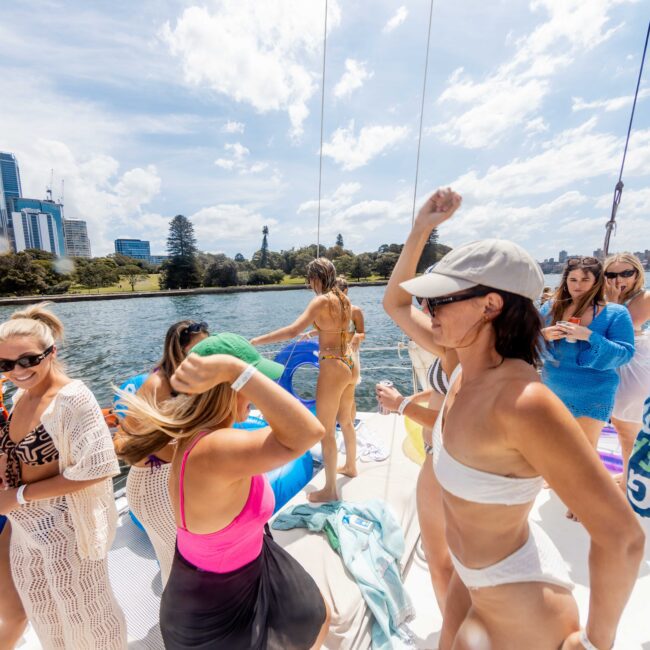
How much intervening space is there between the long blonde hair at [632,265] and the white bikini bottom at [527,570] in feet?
7.74

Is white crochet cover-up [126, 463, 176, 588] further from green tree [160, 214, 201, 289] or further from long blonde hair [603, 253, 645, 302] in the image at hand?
A: green tree [160, 214, 201, 289]

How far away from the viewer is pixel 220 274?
4722cm

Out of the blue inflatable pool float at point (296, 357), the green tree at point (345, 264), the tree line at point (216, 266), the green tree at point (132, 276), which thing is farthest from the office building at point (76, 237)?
the blue inflatable pool float at point (296, 357)

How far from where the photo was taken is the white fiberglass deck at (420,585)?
5.30 feet

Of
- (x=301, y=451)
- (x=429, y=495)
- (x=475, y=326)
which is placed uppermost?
(x=475, y=326)

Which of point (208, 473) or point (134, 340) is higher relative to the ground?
point (208, 473)

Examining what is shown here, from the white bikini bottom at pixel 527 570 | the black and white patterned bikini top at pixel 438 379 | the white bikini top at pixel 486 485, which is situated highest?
the white bikini top at pixel 486 485

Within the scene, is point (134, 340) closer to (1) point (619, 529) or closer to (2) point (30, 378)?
(2) point (30, 378)

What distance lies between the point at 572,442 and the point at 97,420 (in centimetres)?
160

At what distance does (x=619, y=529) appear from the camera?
2.28 feet

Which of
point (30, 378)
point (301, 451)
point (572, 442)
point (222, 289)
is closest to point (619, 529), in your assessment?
point (572, 442)

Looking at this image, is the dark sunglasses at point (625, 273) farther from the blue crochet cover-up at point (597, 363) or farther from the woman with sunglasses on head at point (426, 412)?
the woman with sunglasses on head at point (426, 412)

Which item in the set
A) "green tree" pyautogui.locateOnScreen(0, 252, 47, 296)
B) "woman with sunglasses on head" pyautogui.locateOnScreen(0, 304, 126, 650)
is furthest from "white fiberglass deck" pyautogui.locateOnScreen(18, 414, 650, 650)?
"green tree" pyautogui.locateOnScreen(0, 252, 47, 296)

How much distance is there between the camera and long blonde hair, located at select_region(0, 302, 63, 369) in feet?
4.75
